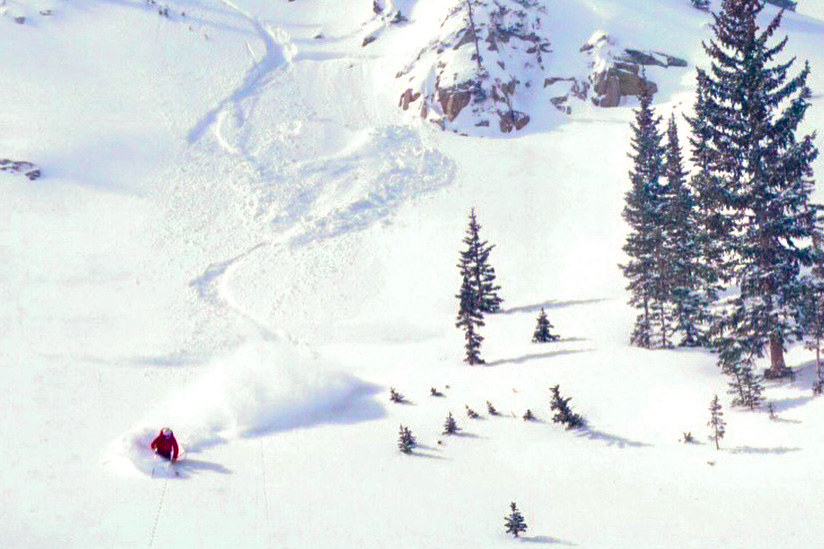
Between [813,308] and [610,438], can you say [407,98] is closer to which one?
[813,308]

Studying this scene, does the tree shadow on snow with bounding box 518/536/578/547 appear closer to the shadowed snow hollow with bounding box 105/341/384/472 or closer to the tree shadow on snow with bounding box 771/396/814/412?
the tree shadow on snow with bounding box 771/396/814/412

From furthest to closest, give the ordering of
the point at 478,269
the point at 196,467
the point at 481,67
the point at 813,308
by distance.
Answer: the point at 481,67, the point at 478,269, the point at 813,308, the point at 196,467

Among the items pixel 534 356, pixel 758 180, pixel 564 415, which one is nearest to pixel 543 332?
pixel 534 356

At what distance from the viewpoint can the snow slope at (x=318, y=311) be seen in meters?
16.0

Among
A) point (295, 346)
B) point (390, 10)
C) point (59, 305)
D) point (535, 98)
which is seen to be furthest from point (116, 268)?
point (390, 10)

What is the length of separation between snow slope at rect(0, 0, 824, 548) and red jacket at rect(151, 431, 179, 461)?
1.83 feet

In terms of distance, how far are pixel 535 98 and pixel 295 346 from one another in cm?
4246

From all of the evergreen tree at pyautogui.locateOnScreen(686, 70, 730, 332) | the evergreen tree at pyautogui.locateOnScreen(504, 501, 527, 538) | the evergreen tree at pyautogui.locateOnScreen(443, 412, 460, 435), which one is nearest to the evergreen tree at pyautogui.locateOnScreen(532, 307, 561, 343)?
the evergreen tree at pyautogui.locateOnScreen(686, 70, 730, 332)

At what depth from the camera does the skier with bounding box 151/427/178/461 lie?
707 inches

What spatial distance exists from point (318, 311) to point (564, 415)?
2164 centimetres

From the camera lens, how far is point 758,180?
71.6 ft

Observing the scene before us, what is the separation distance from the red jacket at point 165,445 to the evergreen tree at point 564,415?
974 cm

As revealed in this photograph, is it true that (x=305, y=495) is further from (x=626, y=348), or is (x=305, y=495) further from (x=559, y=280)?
(x=559, y=280)

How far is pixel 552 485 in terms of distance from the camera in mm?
17000
